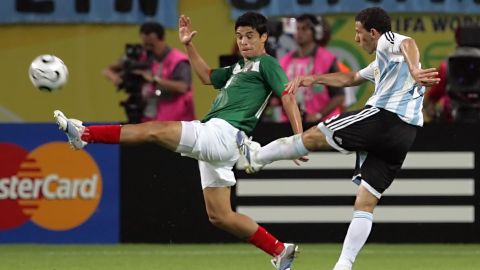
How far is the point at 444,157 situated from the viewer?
1326 cm

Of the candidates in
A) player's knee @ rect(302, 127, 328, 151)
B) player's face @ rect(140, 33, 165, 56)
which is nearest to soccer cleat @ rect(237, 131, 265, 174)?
player's knee @ rect(302, 127, 328, 151)

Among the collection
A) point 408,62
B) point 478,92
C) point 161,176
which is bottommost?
point 161,176

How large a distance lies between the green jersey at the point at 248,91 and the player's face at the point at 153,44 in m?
3.93

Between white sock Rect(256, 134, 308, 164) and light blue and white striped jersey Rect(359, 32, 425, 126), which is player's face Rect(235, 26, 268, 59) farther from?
light blue and white striped jersey Rect(359, 32, 425, 126)

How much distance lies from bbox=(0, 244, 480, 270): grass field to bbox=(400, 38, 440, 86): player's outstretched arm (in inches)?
106

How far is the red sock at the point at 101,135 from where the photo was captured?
9.41m

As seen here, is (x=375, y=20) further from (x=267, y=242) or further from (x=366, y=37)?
(x=267, y=242)

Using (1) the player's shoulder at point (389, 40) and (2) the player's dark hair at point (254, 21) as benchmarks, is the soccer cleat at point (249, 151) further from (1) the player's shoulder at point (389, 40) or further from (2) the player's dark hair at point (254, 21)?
(1) the player's shoulder at point (389, 40)

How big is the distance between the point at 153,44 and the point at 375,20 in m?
5.00

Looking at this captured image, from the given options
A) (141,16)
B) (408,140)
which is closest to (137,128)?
(408,140)

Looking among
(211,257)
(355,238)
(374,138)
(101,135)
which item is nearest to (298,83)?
(374,138)

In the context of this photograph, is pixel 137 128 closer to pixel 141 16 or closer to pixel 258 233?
pixel 258 233

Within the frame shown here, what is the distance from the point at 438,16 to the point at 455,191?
14.3ft

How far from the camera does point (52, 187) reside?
43.6 feet
